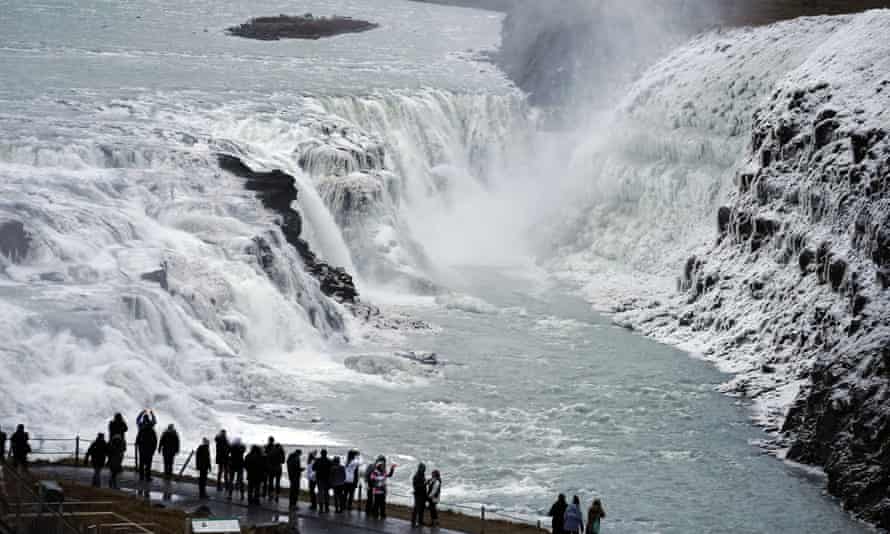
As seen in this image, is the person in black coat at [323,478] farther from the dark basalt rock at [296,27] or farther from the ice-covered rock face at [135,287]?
the dark basalt rock at [296,27]

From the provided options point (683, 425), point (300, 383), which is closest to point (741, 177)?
point (683, 425)

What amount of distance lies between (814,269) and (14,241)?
2534cm

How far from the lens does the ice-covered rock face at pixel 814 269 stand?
4456 cm

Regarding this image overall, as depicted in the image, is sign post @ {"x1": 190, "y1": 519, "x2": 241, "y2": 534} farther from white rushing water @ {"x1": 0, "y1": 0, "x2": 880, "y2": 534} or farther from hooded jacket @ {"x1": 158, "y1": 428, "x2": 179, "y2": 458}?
white rushing water @ {"x1": 0, "y1": 0, "x2": 880, "y2": 534}

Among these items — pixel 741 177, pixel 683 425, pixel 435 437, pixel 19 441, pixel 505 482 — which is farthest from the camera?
pixel 741 177

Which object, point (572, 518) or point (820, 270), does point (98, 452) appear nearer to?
point (572, 518)

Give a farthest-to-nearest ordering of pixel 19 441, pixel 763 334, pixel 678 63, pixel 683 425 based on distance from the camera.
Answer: pixel 678 63 < pixel 763 334 < pixel 683 425 < pixel 19 441

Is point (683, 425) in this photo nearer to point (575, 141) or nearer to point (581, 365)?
point (581, 365)

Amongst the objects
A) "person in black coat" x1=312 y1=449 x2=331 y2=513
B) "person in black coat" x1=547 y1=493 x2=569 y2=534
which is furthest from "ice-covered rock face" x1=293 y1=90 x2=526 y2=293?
"person in black coat" x1=547 y1=493 x2=569 y2=534

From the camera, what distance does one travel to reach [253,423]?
4453 centimetres

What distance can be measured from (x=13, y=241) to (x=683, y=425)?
19.8 meters

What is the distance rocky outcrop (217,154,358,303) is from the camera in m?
59.1

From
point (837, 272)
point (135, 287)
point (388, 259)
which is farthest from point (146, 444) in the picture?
point (388, 259)

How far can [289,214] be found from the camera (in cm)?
6056
